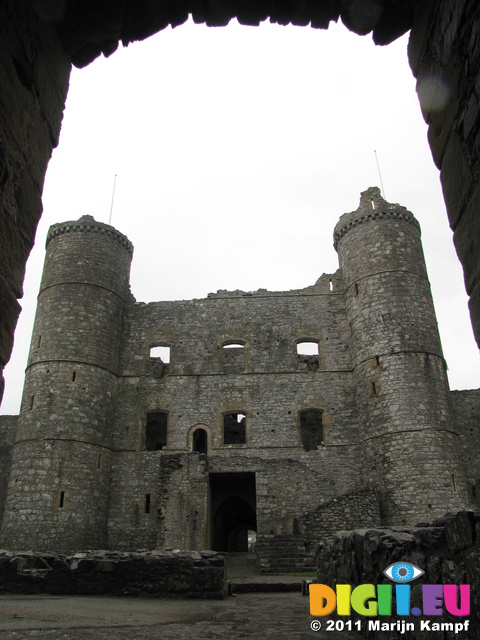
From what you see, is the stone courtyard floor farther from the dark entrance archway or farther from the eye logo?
the dark entrance archway

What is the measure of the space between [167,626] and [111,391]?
47.4ft

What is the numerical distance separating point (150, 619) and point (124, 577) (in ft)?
9.62

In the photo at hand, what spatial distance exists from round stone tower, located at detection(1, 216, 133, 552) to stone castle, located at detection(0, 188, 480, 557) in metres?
0.05

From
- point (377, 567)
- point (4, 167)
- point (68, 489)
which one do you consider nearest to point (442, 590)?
point (377, 567)

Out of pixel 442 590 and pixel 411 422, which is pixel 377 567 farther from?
pixel 411 422

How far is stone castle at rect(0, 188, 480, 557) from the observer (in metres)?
15.9

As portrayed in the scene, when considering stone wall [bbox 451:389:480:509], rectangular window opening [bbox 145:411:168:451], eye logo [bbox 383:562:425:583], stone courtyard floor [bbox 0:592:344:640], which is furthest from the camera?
rectangular window opening [bbox 145:411:168:451]

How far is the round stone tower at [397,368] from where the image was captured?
1570 cm

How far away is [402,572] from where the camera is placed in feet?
12.2

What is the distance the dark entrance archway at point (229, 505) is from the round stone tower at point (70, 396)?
13.4ft

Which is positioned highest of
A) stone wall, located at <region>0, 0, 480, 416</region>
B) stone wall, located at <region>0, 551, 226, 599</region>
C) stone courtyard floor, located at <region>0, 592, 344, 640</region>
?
stone wall, located at <region>0, 0, 480, 416</region>

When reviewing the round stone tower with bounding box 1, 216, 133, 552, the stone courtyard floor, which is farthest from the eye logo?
the round stone tower with bounding box 1, 216, 133, 552

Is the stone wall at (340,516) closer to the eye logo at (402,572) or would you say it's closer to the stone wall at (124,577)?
the stone wall at (124,577)

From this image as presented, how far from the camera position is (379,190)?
20.2 meters
